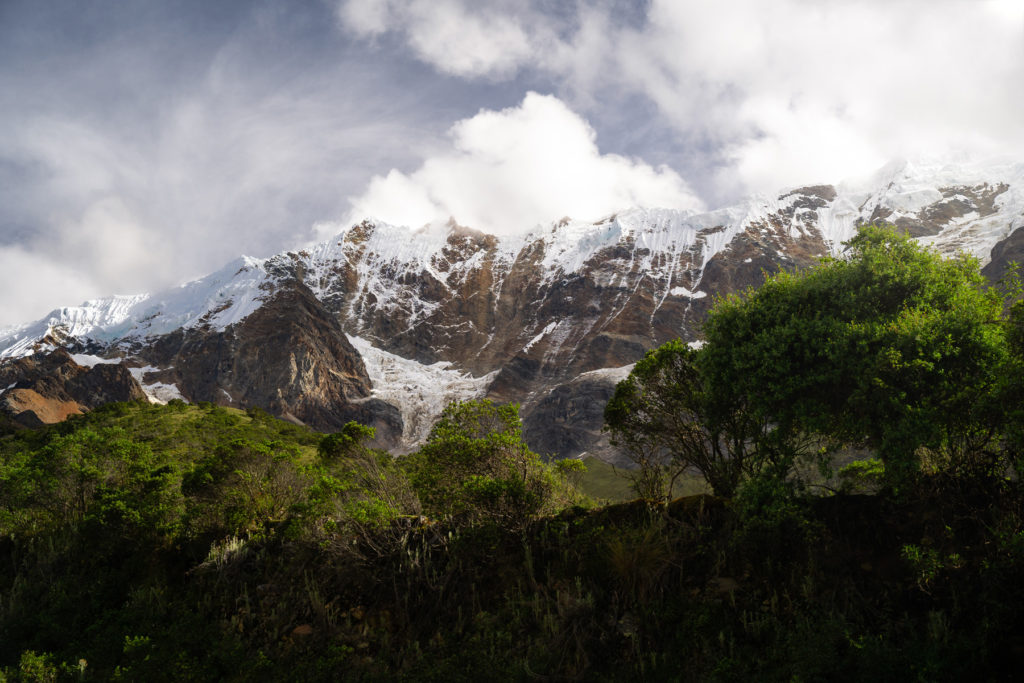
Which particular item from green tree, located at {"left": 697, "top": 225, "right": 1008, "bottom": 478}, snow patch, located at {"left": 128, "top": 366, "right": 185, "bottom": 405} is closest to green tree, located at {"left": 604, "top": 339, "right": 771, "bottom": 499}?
green tree, located at {"left": 697, "top": 225, "right": 1008, "bottom": 478}

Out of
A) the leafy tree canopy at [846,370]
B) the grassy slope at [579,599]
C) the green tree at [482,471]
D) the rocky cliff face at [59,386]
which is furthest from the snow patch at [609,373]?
the grassy slope at [579,599]

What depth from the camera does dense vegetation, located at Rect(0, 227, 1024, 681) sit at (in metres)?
8.20

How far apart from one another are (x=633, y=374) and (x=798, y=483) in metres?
6.71

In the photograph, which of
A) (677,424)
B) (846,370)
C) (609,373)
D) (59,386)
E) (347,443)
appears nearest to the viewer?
(846,370)

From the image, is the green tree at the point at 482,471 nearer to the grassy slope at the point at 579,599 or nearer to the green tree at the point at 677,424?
the grassy slope at the point at 579,599

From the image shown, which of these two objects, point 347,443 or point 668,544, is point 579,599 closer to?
point 668,544

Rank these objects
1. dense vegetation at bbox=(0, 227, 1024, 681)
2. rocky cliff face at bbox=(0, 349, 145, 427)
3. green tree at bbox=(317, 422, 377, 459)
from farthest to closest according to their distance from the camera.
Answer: rocky cliff face at bbox=(0, 349, 145, 427) < green tree at bbox=(317, 422, 377, 459) < dense vegetation at bbox=(0, 227, 1024, 681)

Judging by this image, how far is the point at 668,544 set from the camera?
9992 mm

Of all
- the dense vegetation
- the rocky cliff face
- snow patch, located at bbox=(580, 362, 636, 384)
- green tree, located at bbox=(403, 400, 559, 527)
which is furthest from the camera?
snow patch, located at bbox=(580, 362, 636, 384)

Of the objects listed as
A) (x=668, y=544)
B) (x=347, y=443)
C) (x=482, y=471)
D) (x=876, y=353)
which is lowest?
(x=668, y=544)

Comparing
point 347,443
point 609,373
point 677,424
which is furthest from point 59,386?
point 677,424

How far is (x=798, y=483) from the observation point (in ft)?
33.2

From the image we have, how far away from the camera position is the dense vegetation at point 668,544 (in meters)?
8.20

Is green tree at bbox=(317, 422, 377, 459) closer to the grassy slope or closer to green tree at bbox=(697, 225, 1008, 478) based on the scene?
the grassy slope
